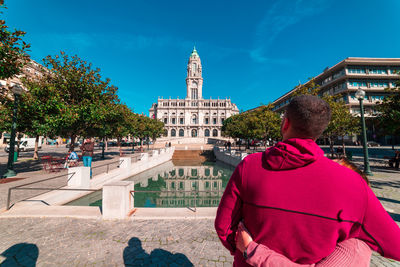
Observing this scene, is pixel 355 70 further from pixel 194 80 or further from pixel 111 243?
pixel 194 80

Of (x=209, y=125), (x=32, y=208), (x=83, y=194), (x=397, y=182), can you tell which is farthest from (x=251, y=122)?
(x=209, y=125)

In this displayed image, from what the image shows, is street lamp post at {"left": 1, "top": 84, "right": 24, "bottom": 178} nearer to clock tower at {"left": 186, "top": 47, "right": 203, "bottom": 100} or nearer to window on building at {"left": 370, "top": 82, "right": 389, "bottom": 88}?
window on building at {"left": 370, "top": 82, "right": 389, "bottom": 88}

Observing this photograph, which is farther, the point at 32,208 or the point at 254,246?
the point at 32,208

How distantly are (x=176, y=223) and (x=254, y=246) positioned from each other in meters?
4.25

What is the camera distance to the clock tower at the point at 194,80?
300 ft

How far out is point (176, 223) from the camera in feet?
15.7

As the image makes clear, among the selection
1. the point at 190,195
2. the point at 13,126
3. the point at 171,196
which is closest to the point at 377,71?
the point at 190,195

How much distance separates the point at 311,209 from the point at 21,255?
5274 mm

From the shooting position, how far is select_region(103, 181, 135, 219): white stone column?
506cm

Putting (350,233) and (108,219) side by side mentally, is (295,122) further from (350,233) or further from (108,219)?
(108,219)

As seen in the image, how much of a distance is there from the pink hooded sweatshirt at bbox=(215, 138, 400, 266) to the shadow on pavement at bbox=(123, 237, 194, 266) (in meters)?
2.98

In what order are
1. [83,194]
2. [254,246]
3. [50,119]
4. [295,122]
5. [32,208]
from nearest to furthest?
1. [254,246]
2. [295,122]
3. [32,208]
4. [83,194]
5. [50,119]

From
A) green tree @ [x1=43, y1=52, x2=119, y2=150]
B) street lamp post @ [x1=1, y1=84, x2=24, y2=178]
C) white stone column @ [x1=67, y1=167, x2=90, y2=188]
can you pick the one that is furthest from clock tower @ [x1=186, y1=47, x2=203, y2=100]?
white stone column @ [x1=67, y1=167, x2=90, y2=188]

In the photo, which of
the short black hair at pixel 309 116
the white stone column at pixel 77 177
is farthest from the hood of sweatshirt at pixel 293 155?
the white stone column at pixel 77 177
